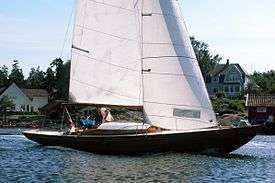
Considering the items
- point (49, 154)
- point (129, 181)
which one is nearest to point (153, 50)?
point (49, 154)

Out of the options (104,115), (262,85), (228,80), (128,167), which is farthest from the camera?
(228,80)

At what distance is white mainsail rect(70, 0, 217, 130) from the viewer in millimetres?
33500

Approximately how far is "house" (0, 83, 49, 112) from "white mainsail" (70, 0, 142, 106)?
87.9 meters

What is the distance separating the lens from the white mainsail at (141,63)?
33500 millimetres

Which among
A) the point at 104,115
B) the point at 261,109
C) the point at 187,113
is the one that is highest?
the point at 261,109

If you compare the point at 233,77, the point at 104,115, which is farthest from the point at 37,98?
the point at 104,115

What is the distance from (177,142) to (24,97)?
326 ft

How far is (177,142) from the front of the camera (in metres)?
32.5

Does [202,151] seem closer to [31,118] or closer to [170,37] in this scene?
[170,37]

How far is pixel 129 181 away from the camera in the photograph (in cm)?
2286

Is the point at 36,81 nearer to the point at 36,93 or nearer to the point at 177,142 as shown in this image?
the point at 36,93

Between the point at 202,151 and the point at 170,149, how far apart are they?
69.8 inches

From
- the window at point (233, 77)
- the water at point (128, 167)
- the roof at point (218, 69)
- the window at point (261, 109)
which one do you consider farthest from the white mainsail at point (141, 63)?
the roof at point (218, 69)

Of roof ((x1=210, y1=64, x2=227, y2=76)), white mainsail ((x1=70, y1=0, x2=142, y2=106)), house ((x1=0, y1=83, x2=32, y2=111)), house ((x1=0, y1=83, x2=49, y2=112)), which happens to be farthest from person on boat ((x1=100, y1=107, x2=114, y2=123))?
roof ((x1=210, y1=64, x2=227, y2=76))
